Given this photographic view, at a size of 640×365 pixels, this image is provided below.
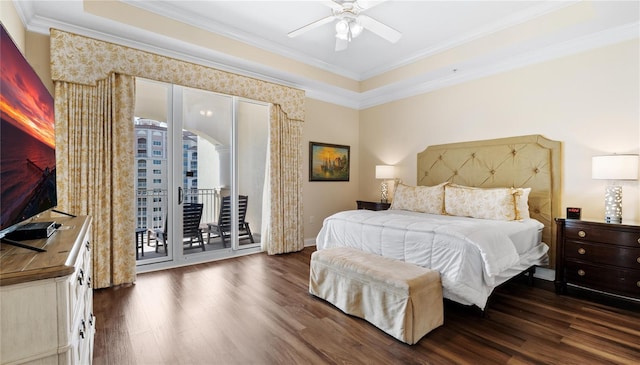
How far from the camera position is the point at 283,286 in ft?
10.3

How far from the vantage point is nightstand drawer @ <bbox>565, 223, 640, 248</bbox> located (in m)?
2.57

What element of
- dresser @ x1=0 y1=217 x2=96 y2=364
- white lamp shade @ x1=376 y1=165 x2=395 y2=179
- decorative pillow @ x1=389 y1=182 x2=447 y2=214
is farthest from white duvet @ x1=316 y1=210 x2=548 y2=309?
dresser @ x1=0 y1=217 x2=96 y2=364

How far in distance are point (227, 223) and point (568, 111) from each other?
4595mm

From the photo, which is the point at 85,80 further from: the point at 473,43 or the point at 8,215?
the point at 473,43

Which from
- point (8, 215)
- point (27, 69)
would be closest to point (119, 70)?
point (27, 69)

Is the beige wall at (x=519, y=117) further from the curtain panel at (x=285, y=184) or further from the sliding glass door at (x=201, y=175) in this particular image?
the sliding glass door at (x=201, y=175)

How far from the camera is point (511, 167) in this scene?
12.1 ft

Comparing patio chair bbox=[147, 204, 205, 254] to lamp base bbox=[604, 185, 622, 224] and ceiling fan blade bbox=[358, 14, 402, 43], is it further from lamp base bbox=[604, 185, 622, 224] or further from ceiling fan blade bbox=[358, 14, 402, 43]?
lamp base bbox=[604, 185, 622, 224]

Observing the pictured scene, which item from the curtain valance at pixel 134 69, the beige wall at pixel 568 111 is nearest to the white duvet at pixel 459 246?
the beige wall at pixel 568 111

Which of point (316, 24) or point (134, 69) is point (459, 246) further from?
point (134, 69)

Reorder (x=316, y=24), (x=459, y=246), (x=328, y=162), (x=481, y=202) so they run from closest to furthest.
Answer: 1. (x=459, y=246)
2. (x=316, y=24)
3. (x=481, y=202)
4. (x=328, y=162)

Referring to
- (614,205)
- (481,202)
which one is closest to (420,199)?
(481,202)

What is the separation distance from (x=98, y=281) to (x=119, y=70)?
7.53ft

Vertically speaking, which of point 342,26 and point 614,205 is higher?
point 342,26
